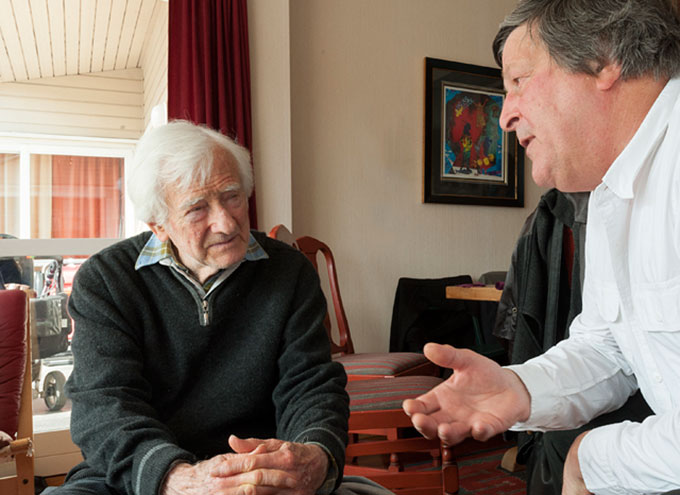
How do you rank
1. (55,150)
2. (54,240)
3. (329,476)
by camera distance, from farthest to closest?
(55,150) → (54,240) → (329,476)

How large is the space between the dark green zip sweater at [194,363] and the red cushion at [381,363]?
1.12 metres

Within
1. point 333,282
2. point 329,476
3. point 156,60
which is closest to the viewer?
point 329,476

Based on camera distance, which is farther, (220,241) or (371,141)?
(371,141)

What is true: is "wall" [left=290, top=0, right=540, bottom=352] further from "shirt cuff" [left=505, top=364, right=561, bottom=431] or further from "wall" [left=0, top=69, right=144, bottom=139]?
"shirt cuff" [left=505, top=364, right=561, bottom=431]

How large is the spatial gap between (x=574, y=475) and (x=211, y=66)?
2.60m

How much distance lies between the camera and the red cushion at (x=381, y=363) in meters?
2.51

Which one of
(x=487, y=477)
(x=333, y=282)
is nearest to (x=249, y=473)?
(x=487, y=477)

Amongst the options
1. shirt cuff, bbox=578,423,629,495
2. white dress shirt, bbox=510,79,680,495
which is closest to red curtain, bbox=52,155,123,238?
white dress shirt, bbox=510,79,680,495

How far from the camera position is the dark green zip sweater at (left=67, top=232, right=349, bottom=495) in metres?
1.24

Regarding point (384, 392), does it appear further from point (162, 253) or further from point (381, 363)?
point (162, 253)

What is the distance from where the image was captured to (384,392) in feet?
6.72

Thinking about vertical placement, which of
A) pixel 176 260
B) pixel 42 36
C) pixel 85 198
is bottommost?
pixel 176 260

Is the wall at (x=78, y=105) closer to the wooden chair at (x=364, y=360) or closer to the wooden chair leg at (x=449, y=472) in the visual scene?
the wooden chair at (x=364, y=360)

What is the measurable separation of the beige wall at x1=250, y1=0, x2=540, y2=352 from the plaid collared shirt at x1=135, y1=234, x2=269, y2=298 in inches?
79.8
